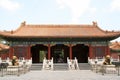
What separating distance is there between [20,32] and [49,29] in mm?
4029

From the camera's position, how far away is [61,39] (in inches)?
1377

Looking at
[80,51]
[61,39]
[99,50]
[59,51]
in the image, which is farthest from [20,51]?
[99,50]

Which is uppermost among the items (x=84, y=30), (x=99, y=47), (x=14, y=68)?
(x=84, y=30)

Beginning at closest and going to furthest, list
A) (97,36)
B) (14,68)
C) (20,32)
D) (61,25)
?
(14,68), (97,36), (20,32), (61,25)

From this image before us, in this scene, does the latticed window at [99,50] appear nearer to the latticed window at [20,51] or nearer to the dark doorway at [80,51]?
the dark doorway at [80,51]

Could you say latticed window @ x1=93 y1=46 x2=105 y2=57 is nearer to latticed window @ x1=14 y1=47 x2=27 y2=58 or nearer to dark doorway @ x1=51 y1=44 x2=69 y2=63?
dark doorway @ x1=51 y1=44 x2=69 y2=63

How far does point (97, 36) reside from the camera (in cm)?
3400

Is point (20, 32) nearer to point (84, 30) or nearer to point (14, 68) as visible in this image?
point (84, 30)

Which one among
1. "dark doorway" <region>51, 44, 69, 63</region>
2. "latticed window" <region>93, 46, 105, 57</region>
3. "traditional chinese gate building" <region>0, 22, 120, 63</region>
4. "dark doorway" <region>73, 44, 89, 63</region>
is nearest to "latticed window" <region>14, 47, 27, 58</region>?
"traditional chinese gate building" <region>0, 22, 120, 63</region>

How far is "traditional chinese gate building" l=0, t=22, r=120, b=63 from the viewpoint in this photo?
34.2 m

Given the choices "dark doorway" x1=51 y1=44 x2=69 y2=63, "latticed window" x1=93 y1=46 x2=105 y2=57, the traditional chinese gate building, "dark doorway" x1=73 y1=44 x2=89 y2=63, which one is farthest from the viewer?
"dark doorway" x1=73 y1=44 x2=89 y2=63

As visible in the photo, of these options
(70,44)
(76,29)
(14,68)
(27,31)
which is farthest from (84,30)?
(14,68)

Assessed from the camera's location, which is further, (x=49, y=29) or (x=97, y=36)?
(x=49, y=29)

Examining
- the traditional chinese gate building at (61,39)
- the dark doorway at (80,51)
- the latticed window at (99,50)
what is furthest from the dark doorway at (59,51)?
the latticed window at (99,50)
